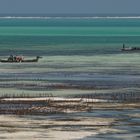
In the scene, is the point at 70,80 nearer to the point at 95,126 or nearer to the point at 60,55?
the point at 95,126

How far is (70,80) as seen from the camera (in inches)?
2109

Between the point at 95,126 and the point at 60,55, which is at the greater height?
the point at 60,55

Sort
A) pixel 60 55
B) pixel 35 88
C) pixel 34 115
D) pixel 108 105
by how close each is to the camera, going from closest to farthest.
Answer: pixel 34 115 < pixel 108 105 < pixel 35 88 < pixel 60 55

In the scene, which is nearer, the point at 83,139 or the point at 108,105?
the point at 83,139

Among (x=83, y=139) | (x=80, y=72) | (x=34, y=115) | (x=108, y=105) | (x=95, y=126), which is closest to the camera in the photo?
(x=83, y=139)

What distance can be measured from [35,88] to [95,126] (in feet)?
47.4

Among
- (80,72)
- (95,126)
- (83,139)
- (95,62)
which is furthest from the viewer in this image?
(95,62)

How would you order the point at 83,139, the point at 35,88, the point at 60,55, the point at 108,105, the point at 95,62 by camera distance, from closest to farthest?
the point at 83,139 < the point at 108,105 < the point at 35,88 < the point at 95,62 < the point at 60,55

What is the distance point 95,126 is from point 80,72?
26076 millimetres

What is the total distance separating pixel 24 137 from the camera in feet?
103

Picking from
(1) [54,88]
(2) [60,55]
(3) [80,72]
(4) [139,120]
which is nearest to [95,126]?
(4) [139,120]

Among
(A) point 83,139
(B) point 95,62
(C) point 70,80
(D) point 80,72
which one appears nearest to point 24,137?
(A) point 83,139

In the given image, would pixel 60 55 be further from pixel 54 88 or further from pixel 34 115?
pixel 34 115

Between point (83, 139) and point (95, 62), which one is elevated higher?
point (95, 62)
